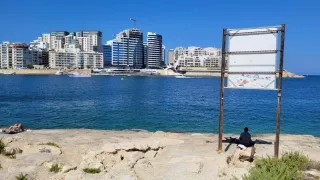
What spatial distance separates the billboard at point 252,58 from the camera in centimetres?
A: 1088

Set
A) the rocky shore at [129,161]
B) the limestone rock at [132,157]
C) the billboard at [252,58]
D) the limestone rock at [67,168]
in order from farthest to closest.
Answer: the billboard at [252,58] → the limestone rock at [132,157] → the limestone rock at [67,168] → the rocky shore at [129,161]

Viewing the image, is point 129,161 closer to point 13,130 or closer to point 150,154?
point 150,154

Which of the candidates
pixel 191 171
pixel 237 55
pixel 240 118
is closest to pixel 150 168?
pixel 191 171

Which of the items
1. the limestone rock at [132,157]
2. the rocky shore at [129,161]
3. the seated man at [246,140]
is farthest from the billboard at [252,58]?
the limestone rock at [132,157]

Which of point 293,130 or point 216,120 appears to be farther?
point 216,120

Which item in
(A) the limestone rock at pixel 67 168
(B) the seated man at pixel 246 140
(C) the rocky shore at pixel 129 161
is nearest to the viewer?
(C) the rocky shore at pixel 129 161

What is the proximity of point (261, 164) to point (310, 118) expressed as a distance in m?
27.7

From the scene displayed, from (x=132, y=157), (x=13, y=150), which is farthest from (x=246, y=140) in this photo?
(x=13, y=150)

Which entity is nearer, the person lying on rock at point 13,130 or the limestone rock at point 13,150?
the limestone rock at point 13,150

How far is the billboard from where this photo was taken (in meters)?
10.9

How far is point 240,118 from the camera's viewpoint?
32188mm

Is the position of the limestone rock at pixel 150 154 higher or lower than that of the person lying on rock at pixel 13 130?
higher

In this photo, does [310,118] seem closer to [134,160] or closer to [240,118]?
[240,118]

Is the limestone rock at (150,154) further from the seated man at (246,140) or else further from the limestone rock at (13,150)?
the limestone rock at (13,150)
